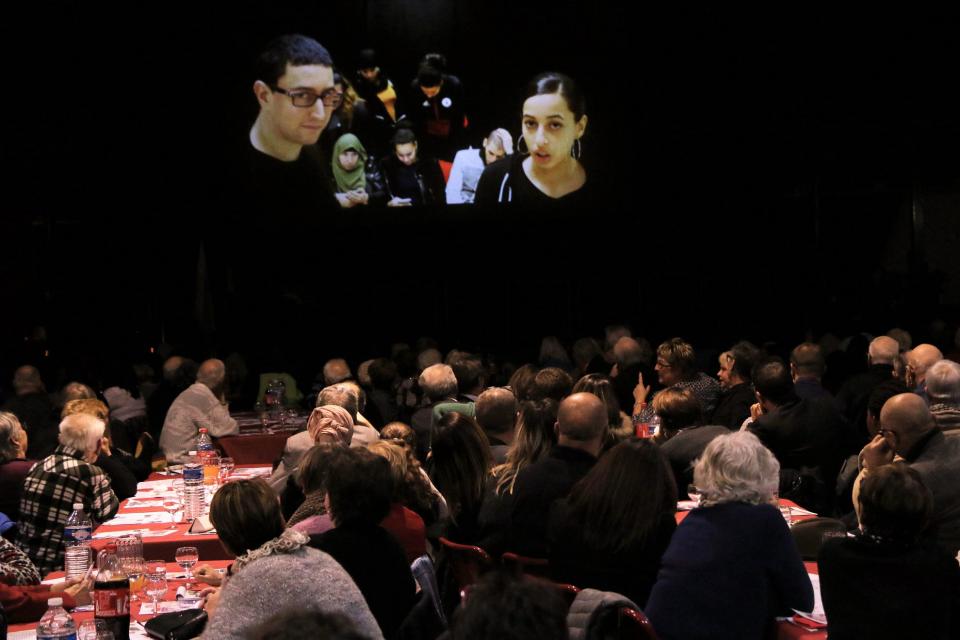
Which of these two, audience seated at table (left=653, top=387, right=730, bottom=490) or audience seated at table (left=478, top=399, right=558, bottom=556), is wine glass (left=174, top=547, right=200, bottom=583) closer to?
audience seated at table (left=478, top=399, right=558, bottom=556)

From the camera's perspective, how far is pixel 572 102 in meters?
13.1

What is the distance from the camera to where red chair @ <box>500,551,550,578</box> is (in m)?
4.31

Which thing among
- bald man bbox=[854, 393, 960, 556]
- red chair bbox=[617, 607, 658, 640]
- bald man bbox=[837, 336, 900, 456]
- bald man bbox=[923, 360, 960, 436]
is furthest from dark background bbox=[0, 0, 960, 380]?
red chair bbox=[617, 607, 658, 640]

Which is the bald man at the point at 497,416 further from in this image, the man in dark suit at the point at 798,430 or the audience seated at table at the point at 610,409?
the man in dark suit at the point at 798,430

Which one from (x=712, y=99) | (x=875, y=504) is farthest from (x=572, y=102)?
(x=875, y=504)

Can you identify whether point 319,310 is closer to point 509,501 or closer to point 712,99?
point 712,99

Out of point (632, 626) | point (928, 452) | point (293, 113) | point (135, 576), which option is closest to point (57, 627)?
point (135, 576)

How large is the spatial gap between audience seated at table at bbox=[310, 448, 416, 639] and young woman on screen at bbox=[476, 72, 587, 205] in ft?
31.8

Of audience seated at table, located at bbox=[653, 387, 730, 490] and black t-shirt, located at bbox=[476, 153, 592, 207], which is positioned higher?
black t-shirt, located at bbox=[476, 153, 592, 207]

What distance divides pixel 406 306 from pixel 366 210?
221cm

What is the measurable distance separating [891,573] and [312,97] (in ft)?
34.9

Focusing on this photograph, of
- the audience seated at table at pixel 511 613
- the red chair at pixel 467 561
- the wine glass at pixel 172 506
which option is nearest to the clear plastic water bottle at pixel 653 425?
the red chair at pixel 467 561

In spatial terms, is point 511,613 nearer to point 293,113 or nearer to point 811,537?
point 811,537

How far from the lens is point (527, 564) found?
4.37 m
